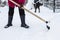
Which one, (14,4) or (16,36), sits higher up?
(14,4)

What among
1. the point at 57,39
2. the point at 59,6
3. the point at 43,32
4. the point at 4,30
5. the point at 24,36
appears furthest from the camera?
the point at 59,6

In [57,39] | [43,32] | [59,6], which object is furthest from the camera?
[59,6]

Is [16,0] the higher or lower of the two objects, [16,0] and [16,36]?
the higher

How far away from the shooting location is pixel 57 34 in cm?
481

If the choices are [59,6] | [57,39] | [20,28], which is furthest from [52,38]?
[59,6]

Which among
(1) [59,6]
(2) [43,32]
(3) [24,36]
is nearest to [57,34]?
(2) [43,32]

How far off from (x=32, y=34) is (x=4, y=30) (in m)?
0.83

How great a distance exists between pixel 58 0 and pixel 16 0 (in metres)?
7.53

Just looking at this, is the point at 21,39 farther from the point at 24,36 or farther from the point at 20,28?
the point at 20,28

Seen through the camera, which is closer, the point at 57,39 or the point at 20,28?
the point at 57,39

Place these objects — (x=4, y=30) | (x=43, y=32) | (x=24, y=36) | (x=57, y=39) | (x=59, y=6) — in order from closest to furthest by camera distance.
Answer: (x=57, y=39)
(x=24, y=36)
(x=43, y=32)
(x=4, y=30)
(x=59, y=6)

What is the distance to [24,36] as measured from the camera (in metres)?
4.66

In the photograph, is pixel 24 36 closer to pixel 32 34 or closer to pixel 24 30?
pixel 32 34

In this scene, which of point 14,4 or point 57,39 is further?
point 14,4
